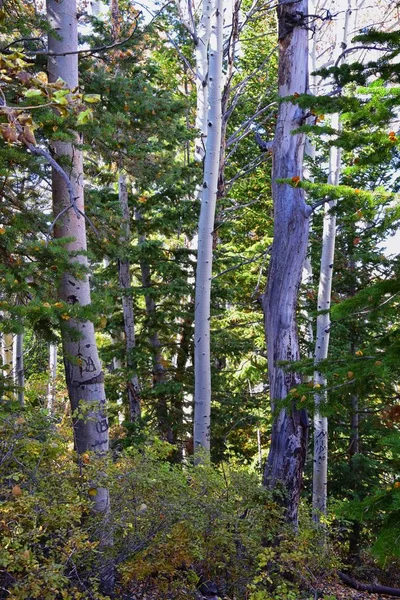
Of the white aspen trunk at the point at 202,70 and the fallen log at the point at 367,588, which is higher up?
the white aspen trunk at the point at 202,70

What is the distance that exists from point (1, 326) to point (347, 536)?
6.96 m

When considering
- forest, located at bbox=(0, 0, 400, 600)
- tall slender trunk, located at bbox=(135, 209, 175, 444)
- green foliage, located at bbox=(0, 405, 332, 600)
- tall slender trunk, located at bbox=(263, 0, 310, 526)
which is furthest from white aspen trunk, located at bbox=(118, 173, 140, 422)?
green foliage, located at bbox=(0, 405, 332, 600)

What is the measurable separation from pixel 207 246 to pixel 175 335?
3491mm

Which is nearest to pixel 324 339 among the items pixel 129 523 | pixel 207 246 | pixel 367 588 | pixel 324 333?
pixel 324 333

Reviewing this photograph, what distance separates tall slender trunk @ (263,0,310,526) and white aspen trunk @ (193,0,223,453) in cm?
127

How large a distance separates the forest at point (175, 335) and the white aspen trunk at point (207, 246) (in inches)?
1.0

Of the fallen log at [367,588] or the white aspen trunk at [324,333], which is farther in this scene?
the white aspen trunk at [324,333]

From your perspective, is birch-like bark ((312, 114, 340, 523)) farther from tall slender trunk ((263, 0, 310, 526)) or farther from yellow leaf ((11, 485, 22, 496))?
yellow leaf ((11, 485, 22, 496))

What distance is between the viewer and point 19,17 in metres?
4.91

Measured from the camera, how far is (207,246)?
6.75 meters

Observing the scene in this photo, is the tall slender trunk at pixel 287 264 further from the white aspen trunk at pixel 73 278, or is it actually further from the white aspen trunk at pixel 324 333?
the white aspen trunk at pixel 324 333

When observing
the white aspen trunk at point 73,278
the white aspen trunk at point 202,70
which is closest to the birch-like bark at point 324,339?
the white aspen trunk at point 202,70

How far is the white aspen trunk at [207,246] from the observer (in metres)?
6.63

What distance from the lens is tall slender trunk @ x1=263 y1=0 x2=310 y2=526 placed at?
16.5 ft
